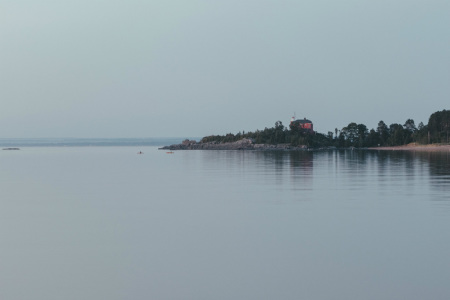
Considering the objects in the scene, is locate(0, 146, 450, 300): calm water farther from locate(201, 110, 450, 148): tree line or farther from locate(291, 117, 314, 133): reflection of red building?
locate(291, 117, 314, 133): reflection of red building

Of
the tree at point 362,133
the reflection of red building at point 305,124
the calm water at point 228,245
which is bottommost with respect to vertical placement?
the calm water at point 228,245

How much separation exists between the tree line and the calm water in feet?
432

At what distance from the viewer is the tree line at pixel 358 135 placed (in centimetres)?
15462

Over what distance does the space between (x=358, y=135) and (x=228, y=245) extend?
158131 millimetres

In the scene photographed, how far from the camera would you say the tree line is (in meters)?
155

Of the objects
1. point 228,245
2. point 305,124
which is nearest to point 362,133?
point 305,124

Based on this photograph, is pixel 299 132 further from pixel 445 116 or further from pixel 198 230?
pixel 198 230

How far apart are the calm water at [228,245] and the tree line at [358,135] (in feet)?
432

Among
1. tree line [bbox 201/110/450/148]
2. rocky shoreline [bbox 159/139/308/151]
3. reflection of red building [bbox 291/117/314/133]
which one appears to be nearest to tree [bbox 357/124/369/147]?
tree line [bbox 201/110/450/148]

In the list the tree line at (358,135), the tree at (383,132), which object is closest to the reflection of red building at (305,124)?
the tree line at (358,135)

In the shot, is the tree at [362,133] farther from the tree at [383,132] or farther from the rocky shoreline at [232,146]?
the rocky shoreline at [232,146]

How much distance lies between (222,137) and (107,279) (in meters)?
174

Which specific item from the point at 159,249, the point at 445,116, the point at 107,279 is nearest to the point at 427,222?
the point at 159,249

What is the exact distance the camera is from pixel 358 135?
557 ft
